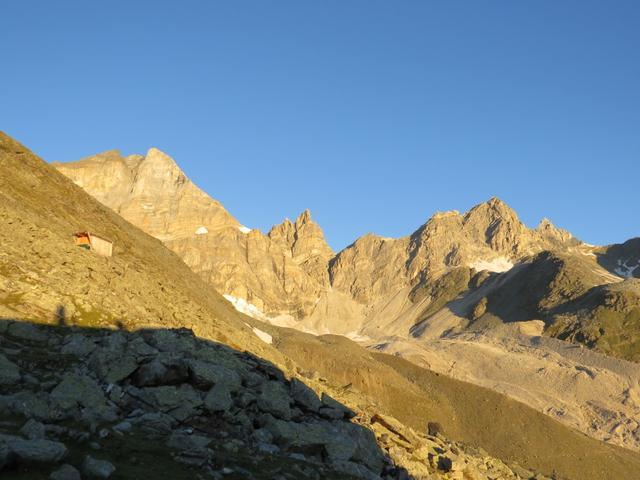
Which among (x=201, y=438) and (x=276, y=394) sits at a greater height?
(x=276, y=394)

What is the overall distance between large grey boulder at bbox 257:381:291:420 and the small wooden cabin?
2417 cm

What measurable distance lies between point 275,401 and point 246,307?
157809 mm

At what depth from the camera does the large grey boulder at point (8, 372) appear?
19.1 m

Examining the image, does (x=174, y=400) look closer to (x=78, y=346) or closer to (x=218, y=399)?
(x=218, y=399)

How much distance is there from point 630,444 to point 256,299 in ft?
380

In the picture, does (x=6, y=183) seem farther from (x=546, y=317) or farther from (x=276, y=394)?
(x=546, y=317)

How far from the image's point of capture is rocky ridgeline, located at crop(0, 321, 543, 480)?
Result: 15.5m

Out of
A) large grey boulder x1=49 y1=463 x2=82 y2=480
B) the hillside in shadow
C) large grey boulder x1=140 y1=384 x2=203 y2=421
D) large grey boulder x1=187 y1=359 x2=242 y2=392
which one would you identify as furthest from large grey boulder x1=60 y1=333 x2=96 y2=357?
large grey boulder x1=49 y1=463 x2=82 y2=480

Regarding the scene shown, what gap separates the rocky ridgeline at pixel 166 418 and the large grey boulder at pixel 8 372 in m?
0.04

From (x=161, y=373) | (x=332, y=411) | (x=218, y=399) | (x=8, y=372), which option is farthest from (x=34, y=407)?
(x=332, y=411)

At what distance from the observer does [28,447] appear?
13.6 meters

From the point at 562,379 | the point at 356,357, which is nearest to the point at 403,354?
the point at 562,379

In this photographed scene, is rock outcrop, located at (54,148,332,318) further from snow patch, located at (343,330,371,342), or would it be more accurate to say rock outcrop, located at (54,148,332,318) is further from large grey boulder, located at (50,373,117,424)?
large grey boulder, located at (50,373,117,424)

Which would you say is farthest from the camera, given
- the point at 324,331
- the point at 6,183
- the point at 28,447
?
the point at 324,331
